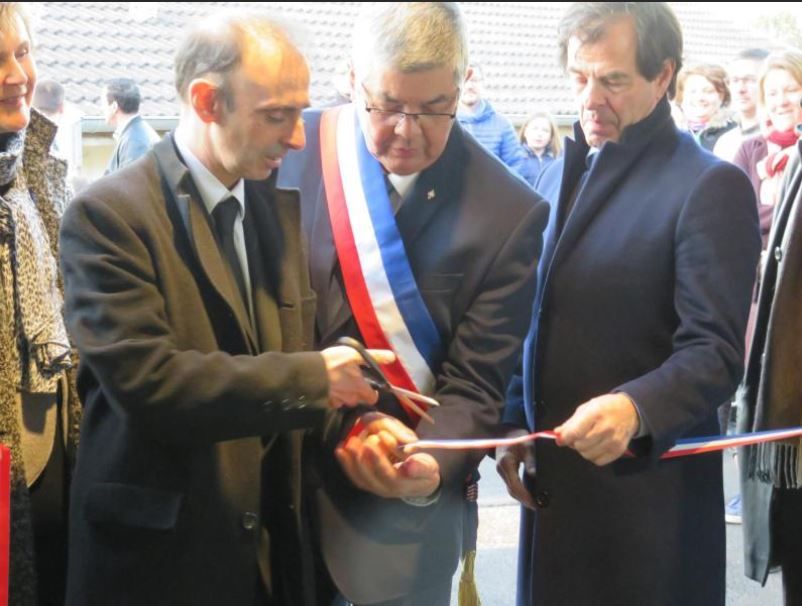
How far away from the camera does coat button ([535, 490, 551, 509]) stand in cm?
223

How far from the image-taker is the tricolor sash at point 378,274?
1.96m

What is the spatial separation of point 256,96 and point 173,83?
8.1 inches

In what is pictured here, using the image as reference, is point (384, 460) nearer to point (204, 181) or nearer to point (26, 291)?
point (204, 181)

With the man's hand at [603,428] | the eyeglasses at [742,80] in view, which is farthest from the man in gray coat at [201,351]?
the eyeglasses at [742,80]

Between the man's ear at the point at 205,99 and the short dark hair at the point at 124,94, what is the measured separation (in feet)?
3.99

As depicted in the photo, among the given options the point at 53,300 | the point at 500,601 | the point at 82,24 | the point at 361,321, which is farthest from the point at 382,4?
the point at 500,601

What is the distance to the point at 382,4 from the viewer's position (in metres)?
1.92

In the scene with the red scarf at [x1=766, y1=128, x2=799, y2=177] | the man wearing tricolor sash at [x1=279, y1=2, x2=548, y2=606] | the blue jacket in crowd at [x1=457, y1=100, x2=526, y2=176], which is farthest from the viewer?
the blue jacket in crowd at [x1=457, y1=100, x2=526, y2=176]

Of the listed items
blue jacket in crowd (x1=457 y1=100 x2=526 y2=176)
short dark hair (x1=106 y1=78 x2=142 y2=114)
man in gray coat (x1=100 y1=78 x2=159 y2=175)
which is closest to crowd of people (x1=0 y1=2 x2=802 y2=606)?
short dark hair (x1=106 y1=78 x2=142 y2=114)

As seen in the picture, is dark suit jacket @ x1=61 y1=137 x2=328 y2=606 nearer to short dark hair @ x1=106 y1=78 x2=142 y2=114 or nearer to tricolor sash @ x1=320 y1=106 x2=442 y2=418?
tricolor sash @ x1=320 y1=106 x2=442 y2=418

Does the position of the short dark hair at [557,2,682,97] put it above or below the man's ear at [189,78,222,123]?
above

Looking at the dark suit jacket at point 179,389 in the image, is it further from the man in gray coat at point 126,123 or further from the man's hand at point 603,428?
the man in gray coat at point 126,123

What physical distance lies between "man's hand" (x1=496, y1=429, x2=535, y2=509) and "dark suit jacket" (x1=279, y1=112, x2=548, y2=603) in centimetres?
27

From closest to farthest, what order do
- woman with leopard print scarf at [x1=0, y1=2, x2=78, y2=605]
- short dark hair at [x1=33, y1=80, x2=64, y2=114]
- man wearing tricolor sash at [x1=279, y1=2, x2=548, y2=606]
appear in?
1. man wearing tricolor sash at [x1=279, y1=2, x2=548, y2=606]
2. woman with leopard print scarf at [x1=0, y1=2, x2=78, y2=605]
3. short dark hair at [x1=33, y1=80, x2=64, y2=114]
